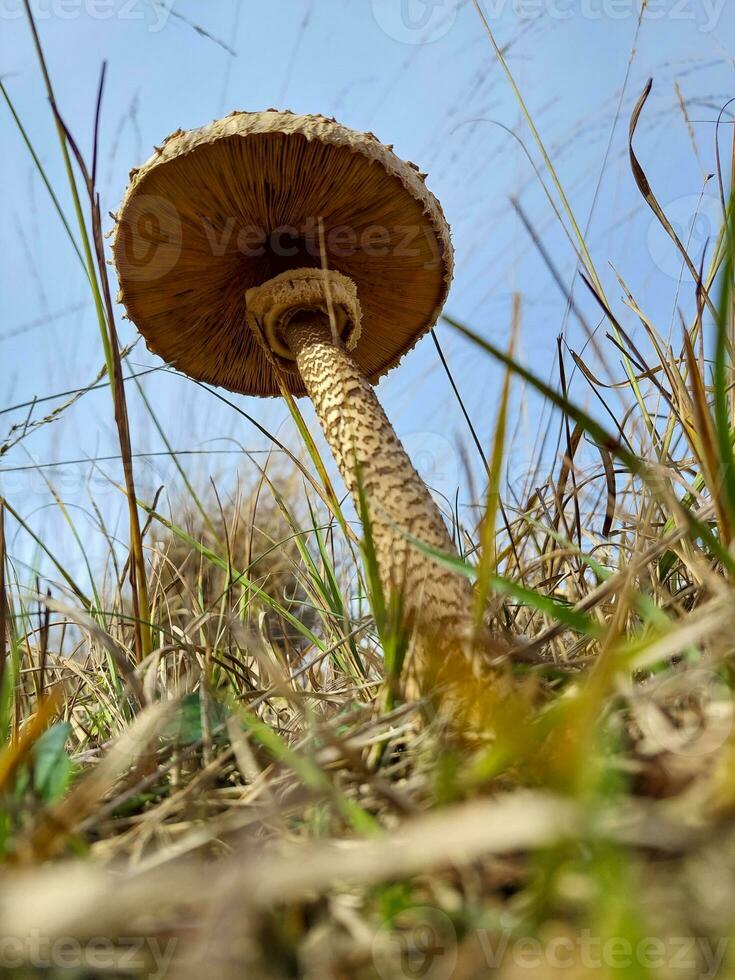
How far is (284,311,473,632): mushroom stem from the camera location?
4.25 feet

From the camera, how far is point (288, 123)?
1630mm

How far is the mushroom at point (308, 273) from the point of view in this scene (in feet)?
4.86

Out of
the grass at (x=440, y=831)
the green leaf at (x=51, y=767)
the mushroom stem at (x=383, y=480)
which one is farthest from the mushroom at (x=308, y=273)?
the green leaf at (x=51, y=767)

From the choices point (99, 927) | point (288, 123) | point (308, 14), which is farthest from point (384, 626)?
point (308, 14)

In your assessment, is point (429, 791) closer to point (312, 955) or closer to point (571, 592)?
point (312, 955)
